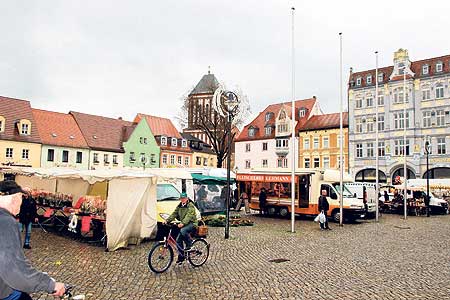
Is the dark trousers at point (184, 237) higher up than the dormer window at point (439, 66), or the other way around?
the dormer window at point (439, 66)

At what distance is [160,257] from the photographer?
9.32 meters

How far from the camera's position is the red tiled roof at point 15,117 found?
44.1 metres

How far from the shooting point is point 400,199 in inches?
1191

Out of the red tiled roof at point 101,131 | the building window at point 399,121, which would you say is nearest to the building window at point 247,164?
the red tiled roof at point 101,131

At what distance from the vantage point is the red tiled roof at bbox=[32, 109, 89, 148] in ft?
159

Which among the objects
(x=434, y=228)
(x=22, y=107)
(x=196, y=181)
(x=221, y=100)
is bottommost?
(x=434, y=228)

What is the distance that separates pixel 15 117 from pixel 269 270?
143 feet

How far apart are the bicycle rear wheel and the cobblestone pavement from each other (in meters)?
0.19

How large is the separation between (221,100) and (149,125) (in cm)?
4640

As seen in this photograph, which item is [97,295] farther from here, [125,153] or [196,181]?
[125,153]

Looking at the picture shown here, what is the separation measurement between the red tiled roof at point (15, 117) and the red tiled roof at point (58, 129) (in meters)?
1.39

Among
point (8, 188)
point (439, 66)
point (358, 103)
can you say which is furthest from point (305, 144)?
point (8, 188)

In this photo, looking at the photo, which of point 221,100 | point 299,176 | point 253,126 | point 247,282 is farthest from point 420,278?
point 253,126

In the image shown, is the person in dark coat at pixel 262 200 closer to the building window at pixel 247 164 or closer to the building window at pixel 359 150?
the building window at pixel 359 150
